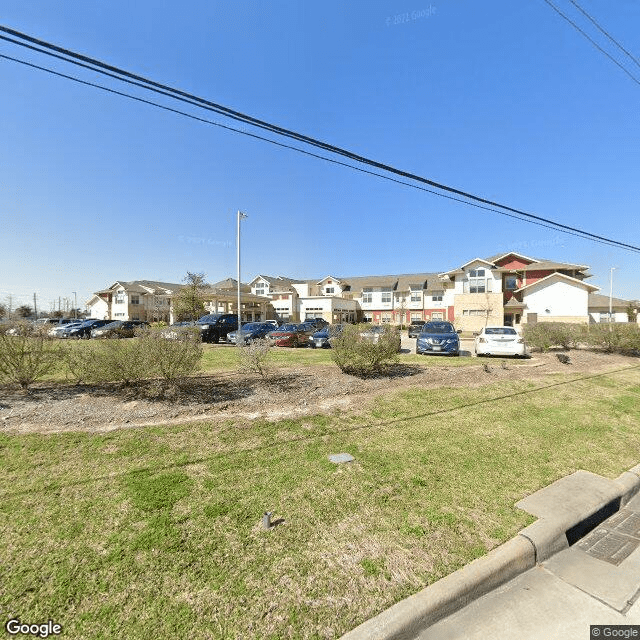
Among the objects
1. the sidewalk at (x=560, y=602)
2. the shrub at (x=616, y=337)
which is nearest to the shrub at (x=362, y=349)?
the sidewalk at (x=560, y=602)

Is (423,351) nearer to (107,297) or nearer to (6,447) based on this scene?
(6,447)

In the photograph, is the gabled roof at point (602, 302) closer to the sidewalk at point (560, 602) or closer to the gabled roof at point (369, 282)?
the gabled roof at point (369, 282)

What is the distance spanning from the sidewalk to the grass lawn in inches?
11.9

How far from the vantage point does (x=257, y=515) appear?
10.1 feet

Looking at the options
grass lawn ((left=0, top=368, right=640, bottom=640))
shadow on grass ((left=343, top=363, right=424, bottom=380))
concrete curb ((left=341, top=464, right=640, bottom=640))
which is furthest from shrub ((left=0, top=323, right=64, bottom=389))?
concrete curb ((left=341, top=464, right=640, bottom=640))

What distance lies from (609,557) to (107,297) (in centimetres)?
6483

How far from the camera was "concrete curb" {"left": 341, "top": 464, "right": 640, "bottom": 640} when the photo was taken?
2104 millimetres

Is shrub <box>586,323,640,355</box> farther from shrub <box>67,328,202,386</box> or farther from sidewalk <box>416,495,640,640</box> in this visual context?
shrub <box>67,328,202,386</box>

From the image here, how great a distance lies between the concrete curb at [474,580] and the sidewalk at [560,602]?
0.18ft

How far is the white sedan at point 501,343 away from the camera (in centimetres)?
1359

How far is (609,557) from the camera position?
2.94 metres

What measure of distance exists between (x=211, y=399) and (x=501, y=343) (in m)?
12.3

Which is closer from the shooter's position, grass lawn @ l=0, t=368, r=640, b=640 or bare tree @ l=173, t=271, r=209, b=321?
grass lawn @ l=0, t=368, r=640, b=640

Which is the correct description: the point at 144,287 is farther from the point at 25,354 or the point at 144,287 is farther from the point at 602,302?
the point at 602,302
